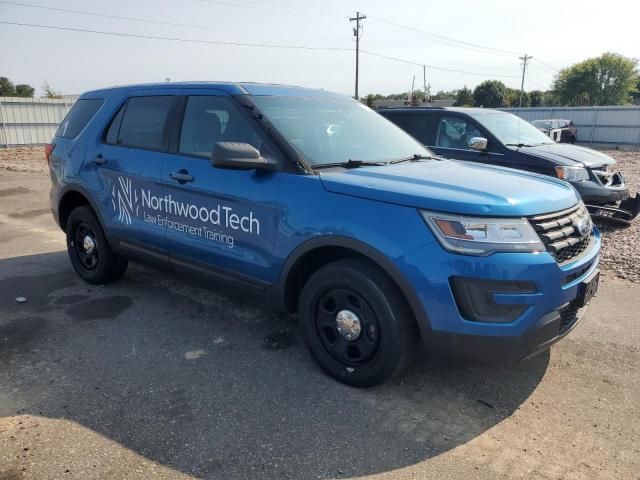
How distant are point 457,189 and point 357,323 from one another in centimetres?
98

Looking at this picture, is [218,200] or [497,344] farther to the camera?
[218,200]

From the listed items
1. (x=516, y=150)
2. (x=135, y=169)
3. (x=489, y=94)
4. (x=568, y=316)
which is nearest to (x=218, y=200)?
→ (x=135, y=169)

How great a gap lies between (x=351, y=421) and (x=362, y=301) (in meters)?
0.68

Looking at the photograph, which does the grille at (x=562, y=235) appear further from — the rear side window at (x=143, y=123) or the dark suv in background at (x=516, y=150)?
the dark suv in background at (x=516, y=150)

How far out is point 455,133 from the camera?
25.2 feet

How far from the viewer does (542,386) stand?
3.26 m

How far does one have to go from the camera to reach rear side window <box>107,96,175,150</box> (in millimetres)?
4215

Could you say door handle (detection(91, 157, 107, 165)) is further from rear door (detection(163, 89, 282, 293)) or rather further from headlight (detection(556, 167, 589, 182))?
headlight (detection(556, 167, 589, 182))

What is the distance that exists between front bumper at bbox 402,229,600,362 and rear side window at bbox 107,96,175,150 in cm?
250

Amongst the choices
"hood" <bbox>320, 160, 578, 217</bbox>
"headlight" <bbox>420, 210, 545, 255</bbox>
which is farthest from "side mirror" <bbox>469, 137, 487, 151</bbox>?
"headlight" <bbox>420, 210, 545, 255</bbox>

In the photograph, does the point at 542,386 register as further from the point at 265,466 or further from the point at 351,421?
the point at 265,466

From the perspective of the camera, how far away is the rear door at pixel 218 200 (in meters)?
3.44

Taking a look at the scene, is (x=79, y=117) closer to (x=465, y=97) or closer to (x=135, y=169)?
(x=135, y=169)

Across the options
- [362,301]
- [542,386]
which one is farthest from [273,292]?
[542,386]
